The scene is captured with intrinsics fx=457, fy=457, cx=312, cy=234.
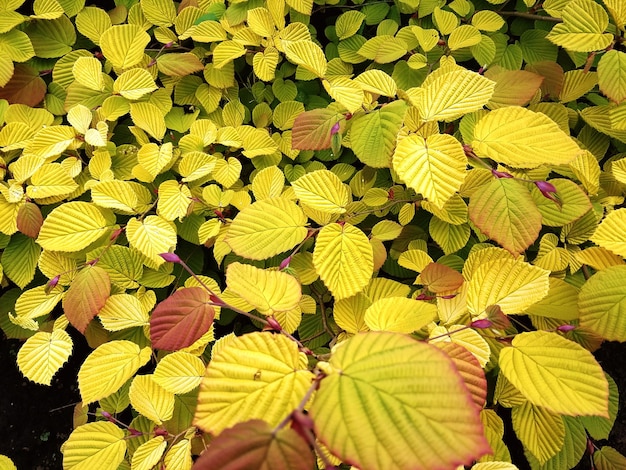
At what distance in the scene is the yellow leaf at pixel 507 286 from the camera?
805 mm

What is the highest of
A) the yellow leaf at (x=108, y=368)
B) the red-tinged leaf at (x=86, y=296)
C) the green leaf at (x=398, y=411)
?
the green leaf at (x=398, y=411)

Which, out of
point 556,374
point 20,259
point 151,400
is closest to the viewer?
point 556,374

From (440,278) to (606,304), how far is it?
298mm

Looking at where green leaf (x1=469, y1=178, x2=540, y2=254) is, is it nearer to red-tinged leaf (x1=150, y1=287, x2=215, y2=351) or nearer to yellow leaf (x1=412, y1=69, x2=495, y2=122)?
yellow leaf (x1=412, y1=69, x2=495, y2=122)

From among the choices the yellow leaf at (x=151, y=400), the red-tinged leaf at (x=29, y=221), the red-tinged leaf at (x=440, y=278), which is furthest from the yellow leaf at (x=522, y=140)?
the red-tinged leaf at (x=29, y=221)

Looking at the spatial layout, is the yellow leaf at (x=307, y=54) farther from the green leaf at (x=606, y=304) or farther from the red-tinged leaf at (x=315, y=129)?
the green leaf at (x=606, y=304)

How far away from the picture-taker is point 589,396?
2.19 ft

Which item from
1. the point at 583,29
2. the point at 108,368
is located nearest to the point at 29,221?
the point at 108,368

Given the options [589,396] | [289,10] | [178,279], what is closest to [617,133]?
[589,396]

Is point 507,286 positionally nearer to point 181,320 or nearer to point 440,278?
point 440,278

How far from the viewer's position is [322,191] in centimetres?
94

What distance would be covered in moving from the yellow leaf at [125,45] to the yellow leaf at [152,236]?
498 millimetres

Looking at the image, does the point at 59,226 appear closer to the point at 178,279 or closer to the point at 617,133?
the point at 178,279

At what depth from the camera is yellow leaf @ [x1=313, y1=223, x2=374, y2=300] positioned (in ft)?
2.88
